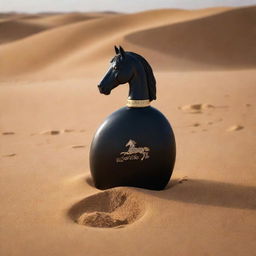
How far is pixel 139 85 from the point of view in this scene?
375cm

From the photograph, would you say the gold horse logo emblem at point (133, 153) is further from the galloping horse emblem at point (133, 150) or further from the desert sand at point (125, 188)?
the desert sand at point (125, 188)

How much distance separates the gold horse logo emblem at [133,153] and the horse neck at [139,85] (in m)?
0.43

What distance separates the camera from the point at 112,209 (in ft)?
Answer: 12.0

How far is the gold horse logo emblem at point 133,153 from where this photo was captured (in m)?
3.69

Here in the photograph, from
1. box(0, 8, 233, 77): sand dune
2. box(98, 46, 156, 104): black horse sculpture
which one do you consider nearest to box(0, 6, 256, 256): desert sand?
box(98, 46, 156, 104): black horse sculpture

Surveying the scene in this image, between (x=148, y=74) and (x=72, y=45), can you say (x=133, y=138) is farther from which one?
(x=72, y=45)

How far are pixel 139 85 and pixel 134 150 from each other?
0.60 m

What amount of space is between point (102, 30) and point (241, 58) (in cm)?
1128

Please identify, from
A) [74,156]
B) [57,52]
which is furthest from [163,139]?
[57,52]

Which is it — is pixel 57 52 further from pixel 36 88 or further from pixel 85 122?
→ pixel 85 122

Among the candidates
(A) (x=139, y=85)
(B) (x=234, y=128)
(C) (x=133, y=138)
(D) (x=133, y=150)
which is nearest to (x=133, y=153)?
(D) (x=133, y=150)

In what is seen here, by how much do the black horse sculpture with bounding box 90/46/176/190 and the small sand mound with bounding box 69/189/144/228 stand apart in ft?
0.50

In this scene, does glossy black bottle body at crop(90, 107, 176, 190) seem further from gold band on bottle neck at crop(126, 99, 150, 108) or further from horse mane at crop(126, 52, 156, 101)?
horse mane at crop(126, 52, 156, 101)

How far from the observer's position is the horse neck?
12.3 ft
